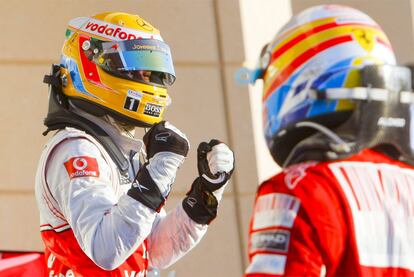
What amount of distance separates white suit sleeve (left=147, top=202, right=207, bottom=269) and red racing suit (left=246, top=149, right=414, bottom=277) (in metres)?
1.88

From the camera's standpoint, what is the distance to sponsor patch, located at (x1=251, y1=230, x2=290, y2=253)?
2604 millimetres

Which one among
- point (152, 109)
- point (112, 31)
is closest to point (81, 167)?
point (152, 109)

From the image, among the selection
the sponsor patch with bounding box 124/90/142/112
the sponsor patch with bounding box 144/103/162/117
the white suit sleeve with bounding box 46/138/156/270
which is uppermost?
the sponsor patch with bounding box 124/90/142/112

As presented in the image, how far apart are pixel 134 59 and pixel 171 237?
2.29ft

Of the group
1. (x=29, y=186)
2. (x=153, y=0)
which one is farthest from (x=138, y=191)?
(x=153, y=0)

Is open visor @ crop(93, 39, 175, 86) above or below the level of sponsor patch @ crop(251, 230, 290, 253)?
above

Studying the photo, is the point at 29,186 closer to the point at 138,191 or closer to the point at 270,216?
the point at 138,191

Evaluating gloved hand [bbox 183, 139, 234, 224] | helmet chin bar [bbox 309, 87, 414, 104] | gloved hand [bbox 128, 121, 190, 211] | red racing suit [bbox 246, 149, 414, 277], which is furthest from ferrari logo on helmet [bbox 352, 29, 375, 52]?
gloved hand [bbox 183, 139, 234, 224]

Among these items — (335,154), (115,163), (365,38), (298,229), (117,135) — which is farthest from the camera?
(117,135)

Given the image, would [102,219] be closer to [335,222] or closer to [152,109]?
[152,109]

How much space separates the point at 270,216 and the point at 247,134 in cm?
483

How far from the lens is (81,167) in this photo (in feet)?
13.7

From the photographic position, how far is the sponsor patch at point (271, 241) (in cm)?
260

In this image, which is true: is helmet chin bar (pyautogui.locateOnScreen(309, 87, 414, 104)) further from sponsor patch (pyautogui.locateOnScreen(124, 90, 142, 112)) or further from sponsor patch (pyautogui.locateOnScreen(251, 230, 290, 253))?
sponsor patch (pyautogui.locateOnScreen(124, 90, 142, 112))
